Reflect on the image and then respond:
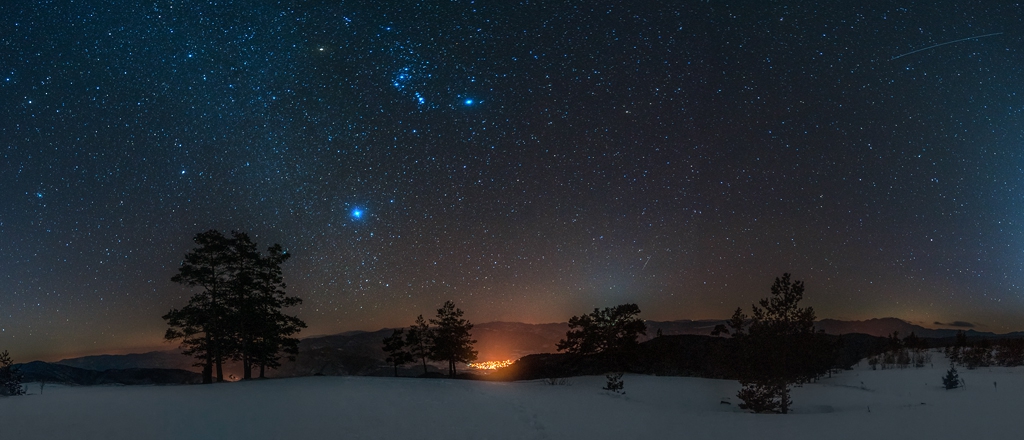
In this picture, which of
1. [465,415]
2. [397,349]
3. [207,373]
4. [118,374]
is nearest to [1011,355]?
[465,415]

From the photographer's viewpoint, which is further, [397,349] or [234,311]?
[397,349]

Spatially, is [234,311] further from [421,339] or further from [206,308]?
[421,339]

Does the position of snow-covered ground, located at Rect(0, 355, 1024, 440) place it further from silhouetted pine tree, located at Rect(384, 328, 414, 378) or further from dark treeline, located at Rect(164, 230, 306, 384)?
silhouetted pine tree, located at Rect(384, 328, 414, 378)

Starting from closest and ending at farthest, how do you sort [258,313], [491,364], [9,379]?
[9,379]
[258,313]
[491,364]

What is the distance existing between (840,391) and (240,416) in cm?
2048

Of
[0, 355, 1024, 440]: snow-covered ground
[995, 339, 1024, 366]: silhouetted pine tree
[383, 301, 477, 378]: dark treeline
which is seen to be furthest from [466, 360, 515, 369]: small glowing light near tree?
[995, 339, 1024, 366]: silhouetted pine tree

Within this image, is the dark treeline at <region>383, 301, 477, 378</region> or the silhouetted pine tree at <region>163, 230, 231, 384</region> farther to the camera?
the dark treeline at <region>383, 301, 477, 378</region>

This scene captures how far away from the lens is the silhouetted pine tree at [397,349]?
48469mm

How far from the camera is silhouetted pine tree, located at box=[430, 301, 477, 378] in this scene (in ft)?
156

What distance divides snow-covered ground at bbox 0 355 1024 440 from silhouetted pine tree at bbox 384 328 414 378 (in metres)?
30.2

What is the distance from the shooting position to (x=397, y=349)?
1939 inches

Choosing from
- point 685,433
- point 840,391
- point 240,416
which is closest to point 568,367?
point 840,391

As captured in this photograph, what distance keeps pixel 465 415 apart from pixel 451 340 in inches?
1389

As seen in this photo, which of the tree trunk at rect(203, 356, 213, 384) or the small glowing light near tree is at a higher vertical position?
the tree trunk at rect(203, 356, 213, 384)
